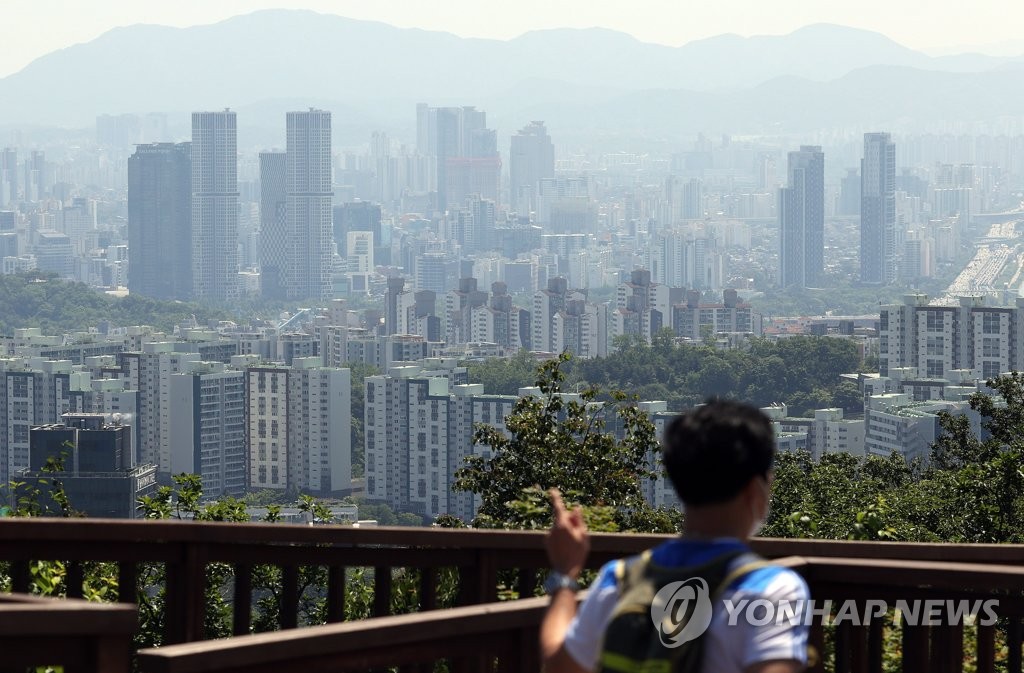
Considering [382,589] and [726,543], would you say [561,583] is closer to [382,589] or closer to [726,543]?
[726,543]

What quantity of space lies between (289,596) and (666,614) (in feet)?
3.52

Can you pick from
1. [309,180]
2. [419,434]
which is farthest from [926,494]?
[309,180]

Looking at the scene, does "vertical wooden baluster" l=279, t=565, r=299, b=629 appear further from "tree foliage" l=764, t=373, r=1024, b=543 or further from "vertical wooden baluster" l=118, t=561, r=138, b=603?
"tree foliage" l=764, t=373, r=1024, b=543

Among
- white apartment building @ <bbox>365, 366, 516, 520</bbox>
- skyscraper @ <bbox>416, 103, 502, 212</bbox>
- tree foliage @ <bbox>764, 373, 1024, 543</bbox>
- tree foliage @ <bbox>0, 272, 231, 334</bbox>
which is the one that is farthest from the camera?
skyscraper @ <bbox>416, 103, 502, 212</bbox>

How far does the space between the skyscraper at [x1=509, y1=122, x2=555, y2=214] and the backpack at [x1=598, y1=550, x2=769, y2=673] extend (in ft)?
571

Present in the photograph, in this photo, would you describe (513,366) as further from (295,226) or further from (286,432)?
(295,226)

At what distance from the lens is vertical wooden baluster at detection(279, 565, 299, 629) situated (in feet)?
7.28

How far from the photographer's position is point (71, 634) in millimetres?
1378

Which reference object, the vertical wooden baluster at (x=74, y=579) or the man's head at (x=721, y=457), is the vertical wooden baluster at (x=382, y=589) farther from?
the man's head at (x=721, y=457)

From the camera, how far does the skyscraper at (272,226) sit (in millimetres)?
135750

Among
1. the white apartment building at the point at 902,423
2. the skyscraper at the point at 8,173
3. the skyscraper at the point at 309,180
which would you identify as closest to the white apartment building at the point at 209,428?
the white apartment building at the point at 902,423

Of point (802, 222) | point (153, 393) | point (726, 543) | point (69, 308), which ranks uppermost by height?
point (802, 222)

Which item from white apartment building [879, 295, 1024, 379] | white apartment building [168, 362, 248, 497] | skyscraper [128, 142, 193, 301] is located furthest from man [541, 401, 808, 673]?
skyscraper [128, 142, 193, 301]

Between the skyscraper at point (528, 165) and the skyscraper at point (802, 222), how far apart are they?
37001 mm
